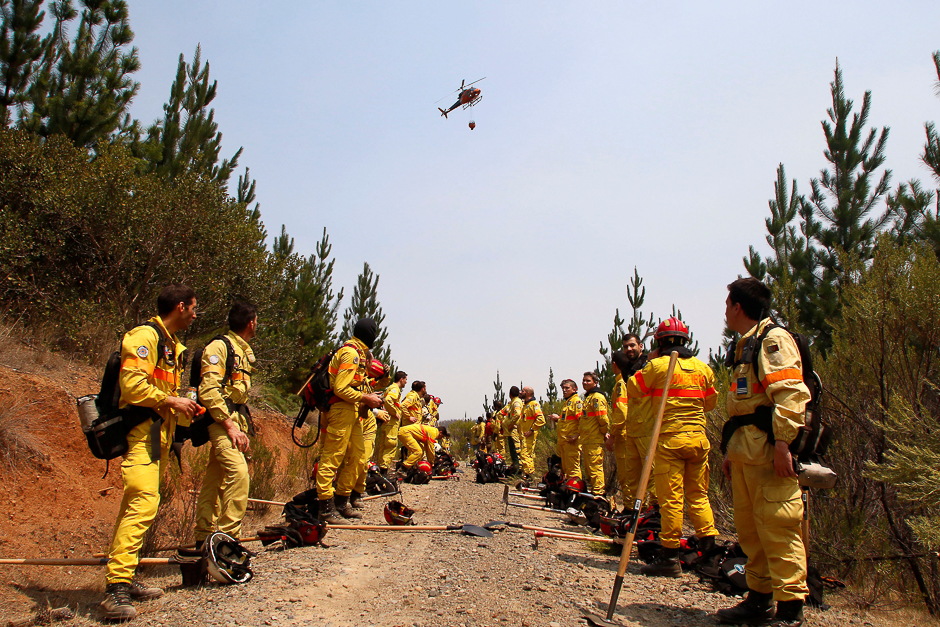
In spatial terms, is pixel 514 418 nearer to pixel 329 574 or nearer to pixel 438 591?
pixel 329 574

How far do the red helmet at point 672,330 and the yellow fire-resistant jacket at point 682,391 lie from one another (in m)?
0.24

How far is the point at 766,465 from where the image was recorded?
3.75 m

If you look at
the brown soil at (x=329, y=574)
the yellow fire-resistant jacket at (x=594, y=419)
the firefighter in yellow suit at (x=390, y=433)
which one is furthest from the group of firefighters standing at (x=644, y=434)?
the firefighter in yellow suit at (x=390, y=433)

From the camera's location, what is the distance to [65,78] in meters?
12.6

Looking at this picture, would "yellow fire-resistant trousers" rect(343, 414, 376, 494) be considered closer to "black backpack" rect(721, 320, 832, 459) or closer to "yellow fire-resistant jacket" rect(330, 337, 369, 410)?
"yellow fire-resistant jacket" rect(330, 337, 369, 410)

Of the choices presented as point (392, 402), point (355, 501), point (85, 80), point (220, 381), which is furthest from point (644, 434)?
point (85, 80)

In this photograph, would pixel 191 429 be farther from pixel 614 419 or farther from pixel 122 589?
pixel 614 419

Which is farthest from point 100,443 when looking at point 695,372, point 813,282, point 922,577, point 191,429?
point 813,282

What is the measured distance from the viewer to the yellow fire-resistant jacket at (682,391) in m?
5.44

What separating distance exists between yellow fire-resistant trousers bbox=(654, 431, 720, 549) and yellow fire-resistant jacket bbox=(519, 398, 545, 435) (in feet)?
28.8

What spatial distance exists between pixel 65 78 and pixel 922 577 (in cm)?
1645

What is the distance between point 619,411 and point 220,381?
234 inches

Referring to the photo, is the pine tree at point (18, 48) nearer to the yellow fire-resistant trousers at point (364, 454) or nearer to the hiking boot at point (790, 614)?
the yellow fire-resistant trousers at point (364, 454)

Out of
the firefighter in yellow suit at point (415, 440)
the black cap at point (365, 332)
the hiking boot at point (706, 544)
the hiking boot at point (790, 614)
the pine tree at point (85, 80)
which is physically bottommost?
the hiking boot at point (790, 614)
